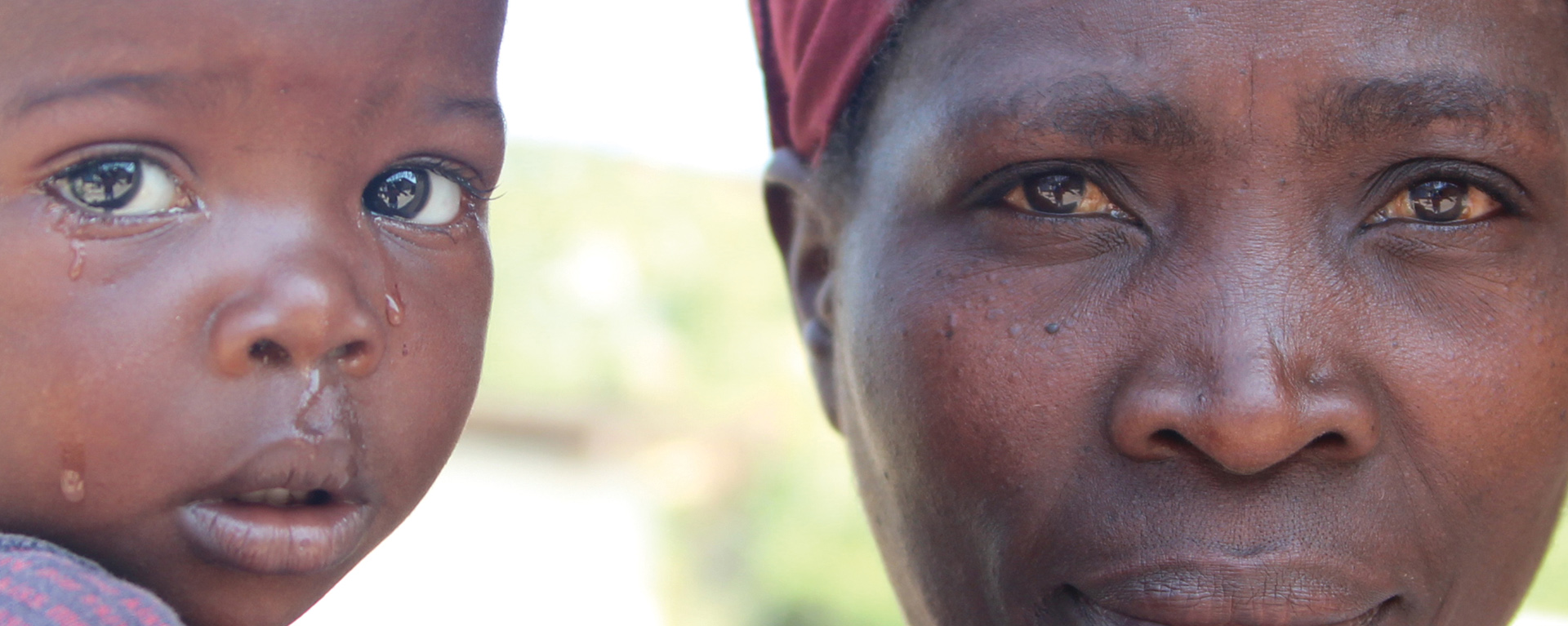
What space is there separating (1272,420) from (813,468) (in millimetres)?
7725

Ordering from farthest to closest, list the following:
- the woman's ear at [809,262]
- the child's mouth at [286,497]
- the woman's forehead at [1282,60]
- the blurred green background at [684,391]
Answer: the blurred green background at [684,391], the woman's ear at [809,262], the woman's forehead at [1282,60], the child's mouth at [286,497]

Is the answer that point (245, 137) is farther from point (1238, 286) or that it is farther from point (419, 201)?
point (1238, 286)

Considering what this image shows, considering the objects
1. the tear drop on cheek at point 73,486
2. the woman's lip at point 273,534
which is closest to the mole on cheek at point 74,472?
the tear drop on cheek at point 73,486

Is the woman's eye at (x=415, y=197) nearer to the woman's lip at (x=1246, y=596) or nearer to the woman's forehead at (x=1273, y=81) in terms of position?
the woman's forehead at (x=1273, y=81)

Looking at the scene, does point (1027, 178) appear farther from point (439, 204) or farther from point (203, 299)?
point (203, 299)

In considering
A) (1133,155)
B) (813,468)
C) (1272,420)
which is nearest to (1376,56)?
(1133,155)

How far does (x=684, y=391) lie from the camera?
975 cm

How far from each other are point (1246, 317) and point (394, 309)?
1.08 m

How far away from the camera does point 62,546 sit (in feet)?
5.41

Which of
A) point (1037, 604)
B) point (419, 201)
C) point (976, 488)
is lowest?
point (1037, 604)

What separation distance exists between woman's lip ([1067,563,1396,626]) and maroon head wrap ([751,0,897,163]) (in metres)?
0.97

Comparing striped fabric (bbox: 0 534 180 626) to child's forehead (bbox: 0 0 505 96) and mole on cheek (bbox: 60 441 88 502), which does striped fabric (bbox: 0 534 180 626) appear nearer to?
mole on cheek (bbox: 60 441 88 502)

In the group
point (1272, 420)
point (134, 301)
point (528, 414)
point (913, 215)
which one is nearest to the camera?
point (134, 301)

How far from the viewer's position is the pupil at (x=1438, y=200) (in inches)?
79.7
